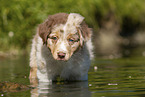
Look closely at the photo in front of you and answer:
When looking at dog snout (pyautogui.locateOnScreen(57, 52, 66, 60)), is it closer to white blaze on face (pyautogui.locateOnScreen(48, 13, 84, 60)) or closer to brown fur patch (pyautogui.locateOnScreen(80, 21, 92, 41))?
white blaze on face (pyautogui.locateOnScreen(48, 13, 84, 60))

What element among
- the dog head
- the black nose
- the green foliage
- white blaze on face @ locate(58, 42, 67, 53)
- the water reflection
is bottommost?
the water reflection

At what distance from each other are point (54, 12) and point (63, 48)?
9.38m

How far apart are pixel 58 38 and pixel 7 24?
8.64 meters

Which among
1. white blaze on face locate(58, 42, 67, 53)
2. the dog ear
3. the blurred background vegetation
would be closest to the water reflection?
white blaze on face locate(58, 42, 67, 53)

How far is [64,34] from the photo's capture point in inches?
258

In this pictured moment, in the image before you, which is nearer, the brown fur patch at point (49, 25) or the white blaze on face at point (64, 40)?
the white blaze on face at point (64, 40)

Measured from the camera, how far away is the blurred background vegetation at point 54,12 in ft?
48.9

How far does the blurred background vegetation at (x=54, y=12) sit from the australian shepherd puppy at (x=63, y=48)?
239 inches

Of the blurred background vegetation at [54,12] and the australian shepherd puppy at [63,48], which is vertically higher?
the blurred background vegetation at [54,12]

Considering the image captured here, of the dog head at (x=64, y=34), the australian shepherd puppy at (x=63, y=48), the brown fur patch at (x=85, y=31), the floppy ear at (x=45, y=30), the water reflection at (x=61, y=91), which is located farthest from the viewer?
the brown fur patch at (x=85, y=31)

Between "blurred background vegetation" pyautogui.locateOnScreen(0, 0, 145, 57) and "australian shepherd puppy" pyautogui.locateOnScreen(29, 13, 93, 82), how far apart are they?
6081 millimetres

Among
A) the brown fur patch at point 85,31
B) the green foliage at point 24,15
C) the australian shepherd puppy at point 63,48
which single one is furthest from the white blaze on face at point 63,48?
the green foliage at point 24,15

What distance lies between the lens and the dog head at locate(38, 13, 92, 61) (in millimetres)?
6398

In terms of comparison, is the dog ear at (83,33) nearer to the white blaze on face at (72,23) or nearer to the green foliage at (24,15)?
the white blaze on face at (72,23)
